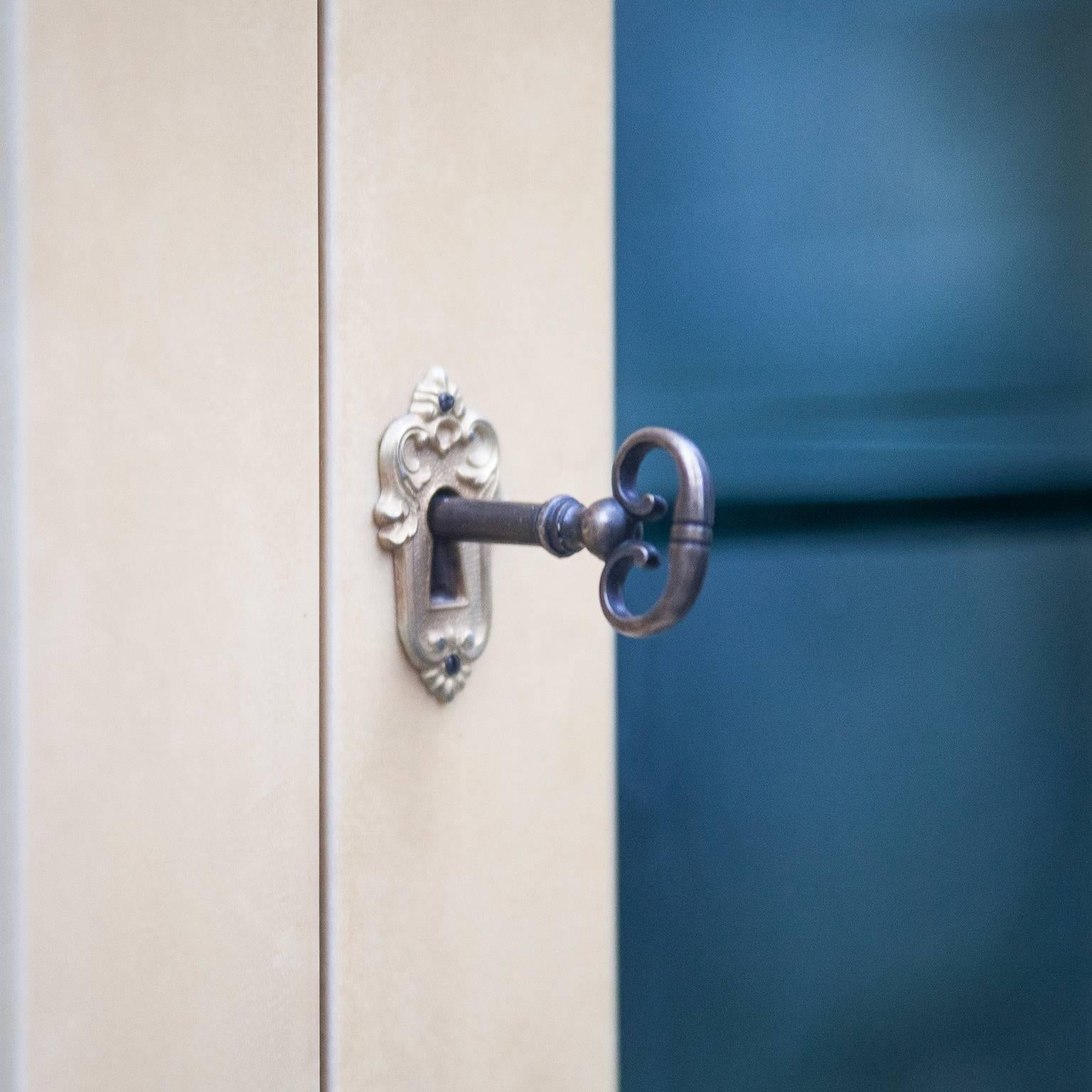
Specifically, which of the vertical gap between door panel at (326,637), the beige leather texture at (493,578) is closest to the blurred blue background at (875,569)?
the beige leather texture at (493,578)

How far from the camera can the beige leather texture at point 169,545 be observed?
0.77ft

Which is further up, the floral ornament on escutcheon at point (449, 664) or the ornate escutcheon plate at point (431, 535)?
the ornate escutcheon plate at point (431, 535)

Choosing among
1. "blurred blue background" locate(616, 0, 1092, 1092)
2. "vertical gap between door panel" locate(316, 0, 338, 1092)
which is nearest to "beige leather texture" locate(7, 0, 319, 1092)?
"vertical gap between door panel" locate(316, 0, 338, 1092)

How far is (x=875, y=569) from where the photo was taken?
435mm

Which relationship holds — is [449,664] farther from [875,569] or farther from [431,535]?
[875,569]

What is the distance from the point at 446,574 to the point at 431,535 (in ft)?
0.04

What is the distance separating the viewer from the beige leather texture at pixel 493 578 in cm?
30

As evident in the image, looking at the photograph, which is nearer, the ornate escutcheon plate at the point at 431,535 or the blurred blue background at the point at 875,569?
the ornate escutcheon plate at the point at 431,535

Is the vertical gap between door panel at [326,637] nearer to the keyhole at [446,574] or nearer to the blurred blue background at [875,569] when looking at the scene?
the keyhole at [446,574]

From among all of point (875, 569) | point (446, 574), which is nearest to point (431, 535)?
point (446, 574)

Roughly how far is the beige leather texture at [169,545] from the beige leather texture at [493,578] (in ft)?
0.04

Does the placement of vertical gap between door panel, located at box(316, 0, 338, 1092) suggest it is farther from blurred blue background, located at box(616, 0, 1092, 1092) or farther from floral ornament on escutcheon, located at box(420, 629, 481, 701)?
blurred blue background, located at box(616, 0, 1092, 1092)

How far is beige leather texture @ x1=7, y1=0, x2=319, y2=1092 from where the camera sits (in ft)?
0.77

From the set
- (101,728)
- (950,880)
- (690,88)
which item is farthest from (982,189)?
(101,728)
